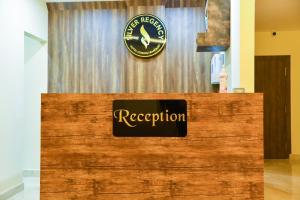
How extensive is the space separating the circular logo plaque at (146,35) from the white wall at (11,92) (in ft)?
5.15

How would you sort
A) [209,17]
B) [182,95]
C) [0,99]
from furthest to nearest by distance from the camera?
[0,99] → [209,17] → [182,95]

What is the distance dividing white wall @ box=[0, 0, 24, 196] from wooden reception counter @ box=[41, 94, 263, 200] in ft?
6.34

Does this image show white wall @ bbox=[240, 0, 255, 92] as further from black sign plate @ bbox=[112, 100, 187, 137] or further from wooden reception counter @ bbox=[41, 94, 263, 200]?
black sign plate @ bbox=[112, 100, 187, 137]

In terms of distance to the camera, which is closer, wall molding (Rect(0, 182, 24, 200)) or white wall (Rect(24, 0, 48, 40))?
wall molding (Rect(0, 182, 24, 200))

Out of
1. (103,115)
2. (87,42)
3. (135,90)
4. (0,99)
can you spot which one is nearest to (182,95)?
(103,115)

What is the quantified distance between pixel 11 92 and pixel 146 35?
2.07 meters

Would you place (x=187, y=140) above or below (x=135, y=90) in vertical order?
below

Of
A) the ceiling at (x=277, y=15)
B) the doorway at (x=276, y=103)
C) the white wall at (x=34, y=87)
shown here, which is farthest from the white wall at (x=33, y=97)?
the doorway at (x=276, y=103)

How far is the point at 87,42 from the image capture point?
502 centimetres

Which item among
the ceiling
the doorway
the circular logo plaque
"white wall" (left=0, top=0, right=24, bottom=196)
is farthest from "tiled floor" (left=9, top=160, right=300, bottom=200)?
the ceiling

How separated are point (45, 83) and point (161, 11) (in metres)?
2.09

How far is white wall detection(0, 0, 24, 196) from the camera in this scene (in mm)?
3783

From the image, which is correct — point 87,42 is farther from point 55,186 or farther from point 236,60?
point 55,186

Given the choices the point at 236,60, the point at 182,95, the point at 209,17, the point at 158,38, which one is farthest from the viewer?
the point at 158,38
